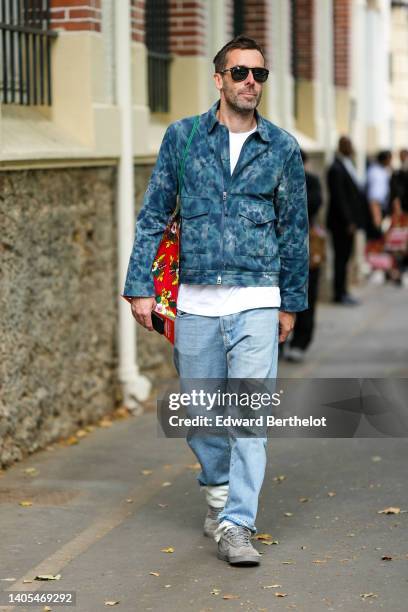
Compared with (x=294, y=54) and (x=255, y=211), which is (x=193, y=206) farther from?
(x=294, y=54)

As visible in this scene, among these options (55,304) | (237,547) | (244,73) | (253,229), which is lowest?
(237,547)

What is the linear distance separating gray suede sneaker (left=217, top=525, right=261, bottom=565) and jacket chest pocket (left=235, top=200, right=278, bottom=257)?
1.12 meters

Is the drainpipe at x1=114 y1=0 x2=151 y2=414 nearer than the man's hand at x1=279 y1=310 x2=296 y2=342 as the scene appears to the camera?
No

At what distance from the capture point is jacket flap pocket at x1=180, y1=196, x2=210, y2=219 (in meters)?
5.79

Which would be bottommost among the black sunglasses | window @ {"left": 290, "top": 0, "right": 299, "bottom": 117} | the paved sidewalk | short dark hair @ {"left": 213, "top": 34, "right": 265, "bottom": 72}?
the paved sidewalk

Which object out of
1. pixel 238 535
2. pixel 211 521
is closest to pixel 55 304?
pixel 211 521

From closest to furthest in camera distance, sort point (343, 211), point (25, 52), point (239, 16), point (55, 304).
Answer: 1. point (55, 304)
2. point (25, 52)
3. point (239, 16)
4. point (343, 211)

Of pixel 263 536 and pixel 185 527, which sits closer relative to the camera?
pixel 263 536

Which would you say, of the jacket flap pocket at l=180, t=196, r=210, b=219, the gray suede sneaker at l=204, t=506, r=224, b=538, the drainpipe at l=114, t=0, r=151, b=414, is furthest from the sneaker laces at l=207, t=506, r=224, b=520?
the drainpipe at l=114, t=0, r=151, b=414

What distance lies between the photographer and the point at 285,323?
5953 millimetres

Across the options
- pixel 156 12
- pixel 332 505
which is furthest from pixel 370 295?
pixel 332 505

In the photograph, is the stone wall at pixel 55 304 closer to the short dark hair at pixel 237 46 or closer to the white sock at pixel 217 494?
the white sock at pixel 217 494

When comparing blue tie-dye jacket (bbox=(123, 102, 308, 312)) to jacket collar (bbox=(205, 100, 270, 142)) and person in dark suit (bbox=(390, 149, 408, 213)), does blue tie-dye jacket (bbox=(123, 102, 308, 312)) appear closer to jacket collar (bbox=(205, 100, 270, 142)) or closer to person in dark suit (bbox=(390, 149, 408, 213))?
jacket collar (bbox=(205, 100, 270, 142))

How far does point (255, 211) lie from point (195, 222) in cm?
25
